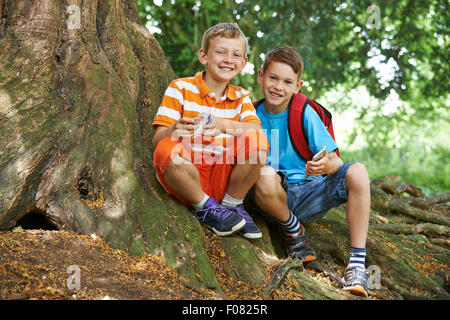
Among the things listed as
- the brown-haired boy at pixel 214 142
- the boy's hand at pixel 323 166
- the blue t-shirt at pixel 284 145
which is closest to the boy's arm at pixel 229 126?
the brown-haired boy at pixel 214 142

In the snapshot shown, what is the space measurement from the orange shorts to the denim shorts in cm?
40

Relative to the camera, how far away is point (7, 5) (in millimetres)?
2898

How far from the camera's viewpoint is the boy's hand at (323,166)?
10.2 feet

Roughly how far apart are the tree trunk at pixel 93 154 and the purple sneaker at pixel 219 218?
73mm

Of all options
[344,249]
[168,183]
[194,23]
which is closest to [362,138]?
[194,23]

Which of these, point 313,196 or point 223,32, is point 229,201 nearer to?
point 313,196

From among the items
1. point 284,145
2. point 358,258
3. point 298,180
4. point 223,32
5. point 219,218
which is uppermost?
point 223,32

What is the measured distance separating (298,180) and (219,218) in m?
0.88

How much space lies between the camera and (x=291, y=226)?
3.41 metres

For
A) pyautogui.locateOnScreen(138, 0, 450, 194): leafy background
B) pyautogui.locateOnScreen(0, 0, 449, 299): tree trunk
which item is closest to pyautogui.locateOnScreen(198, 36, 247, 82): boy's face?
pyautogui.locateOnScreen(0, 0, 449, 299): tree trunk

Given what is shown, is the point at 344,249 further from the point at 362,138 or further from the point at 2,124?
the point at 362,138

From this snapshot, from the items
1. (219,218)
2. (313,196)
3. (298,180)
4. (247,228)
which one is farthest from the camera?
(298,180)

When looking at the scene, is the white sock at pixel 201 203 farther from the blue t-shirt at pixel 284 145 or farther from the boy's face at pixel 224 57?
the boy's face at pixel 224 57

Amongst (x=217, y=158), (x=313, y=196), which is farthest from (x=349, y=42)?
(x=217, y=158)
